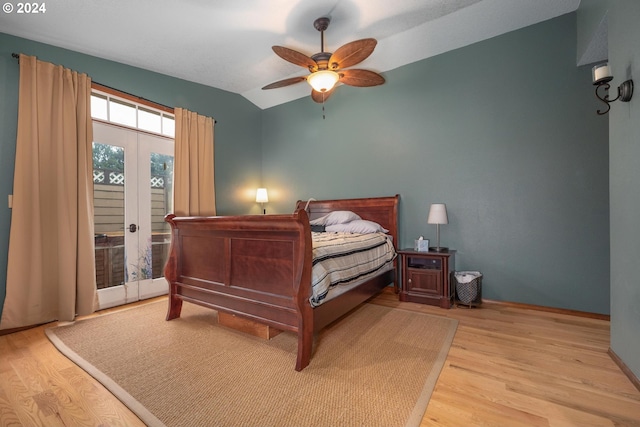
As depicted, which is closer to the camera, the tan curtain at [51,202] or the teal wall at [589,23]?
the teal wall at [589,23]

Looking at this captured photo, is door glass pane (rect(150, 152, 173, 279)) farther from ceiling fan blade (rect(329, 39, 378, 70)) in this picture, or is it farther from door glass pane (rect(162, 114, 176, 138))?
ceiling fan blade (rect(329, 39, 378, 70))

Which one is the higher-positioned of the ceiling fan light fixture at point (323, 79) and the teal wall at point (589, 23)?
the teal wall at point (589, 23)

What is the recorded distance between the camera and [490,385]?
167 centimetres

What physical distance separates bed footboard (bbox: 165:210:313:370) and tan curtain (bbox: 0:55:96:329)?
101 cm

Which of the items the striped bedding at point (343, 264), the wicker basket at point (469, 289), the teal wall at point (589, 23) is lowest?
the wicker basket at point (469, 289)

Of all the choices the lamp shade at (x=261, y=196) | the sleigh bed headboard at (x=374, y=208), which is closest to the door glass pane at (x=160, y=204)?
the lamp shade at (x=261, y=196)

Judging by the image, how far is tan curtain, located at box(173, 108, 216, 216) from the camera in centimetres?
378

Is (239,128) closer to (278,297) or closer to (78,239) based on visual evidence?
(78,239)

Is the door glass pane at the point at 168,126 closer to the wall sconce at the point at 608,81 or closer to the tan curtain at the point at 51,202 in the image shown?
the tan curtain at the point at 51,202

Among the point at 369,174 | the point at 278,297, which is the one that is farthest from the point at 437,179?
the point at 278,297

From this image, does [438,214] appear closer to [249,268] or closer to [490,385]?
[490,385]

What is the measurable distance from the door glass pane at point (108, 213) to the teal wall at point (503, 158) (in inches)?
118

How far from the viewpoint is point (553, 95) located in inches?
115

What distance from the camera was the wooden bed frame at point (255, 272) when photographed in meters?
1.86
